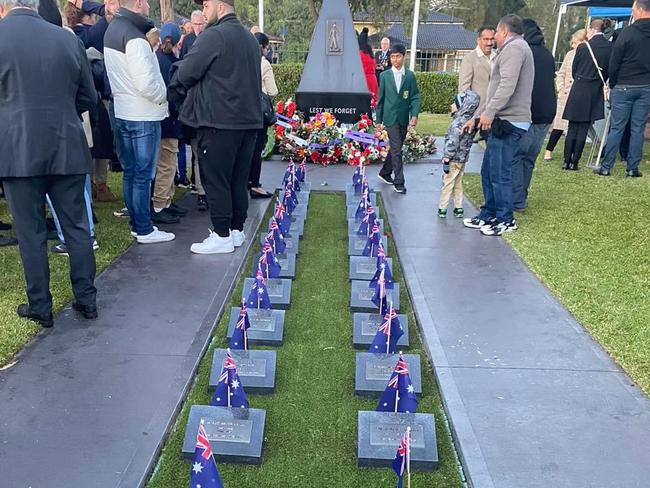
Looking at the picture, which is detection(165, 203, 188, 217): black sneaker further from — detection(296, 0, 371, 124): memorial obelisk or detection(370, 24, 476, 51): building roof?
detection(370, 24, 476, 51): building roof

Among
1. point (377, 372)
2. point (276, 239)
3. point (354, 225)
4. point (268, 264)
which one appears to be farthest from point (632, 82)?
point (377, 372)

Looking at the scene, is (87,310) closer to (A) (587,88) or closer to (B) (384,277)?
(B) (384,277)

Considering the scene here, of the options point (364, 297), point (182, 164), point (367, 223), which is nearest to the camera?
point (364, 297)

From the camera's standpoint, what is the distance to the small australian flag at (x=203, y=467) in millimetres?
1957

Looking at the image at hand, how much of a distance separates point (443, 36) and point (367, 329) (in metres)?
49.8

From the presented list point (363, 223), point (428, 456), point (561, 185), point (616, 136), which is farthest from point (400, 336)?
point (616, 136)

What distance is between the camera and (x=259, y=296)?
12.1 ft

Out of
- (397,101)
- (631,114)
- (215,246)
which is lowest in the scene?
(215,246)

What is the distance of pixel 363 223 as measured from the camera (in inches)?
205

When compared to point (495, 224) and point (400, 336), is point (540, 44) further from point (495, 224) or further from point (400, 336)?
point (400, 336)

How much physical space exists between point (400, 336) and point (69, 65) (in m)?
2.50

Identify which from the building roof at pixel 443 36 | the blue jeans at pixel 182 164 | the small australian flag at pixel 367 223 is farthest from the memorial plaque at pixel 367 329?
the building roof at pixel 443 36

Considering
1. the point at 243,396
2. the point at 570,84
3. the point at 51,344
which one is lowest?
the point at 51,344

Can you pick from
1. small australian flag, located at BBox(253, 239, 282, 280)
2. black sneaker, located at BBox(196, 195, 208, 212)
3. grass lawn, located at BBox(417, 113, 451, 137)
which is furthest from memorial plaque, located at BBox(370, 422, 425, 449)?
grass lawn, located at BBox(417, 113, 451, 137)
